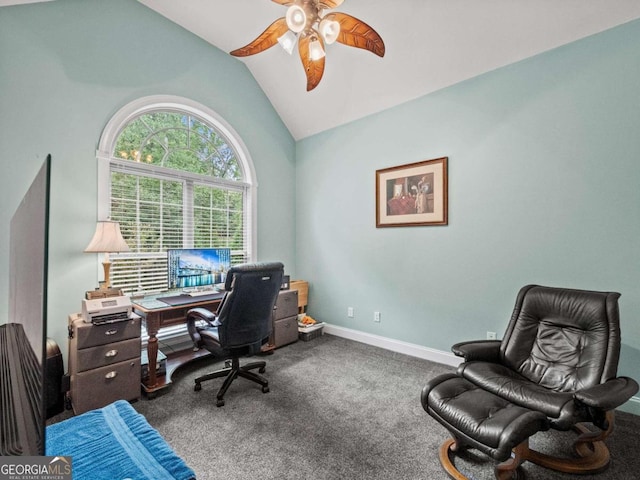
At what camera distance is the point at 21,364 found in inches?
23.2

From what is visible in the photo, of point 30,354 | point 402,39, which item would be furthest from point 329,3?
point 30,354

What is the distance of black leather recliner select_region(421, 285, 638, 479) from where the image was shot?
1400 mm

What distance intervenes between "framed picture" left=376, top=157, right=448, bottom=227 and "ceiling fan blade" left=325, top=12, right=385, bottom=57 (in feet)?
4.66

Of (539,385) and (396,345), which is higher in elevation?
(539,385)

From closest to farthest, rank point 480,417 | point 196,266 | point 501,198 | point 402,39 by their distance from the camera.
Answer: point 480,417, point 501,198, point 402,39, point 196,266

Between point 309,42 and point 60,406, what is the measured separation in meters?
3.24

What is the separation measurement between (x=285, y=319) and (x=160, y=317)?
1479 mm

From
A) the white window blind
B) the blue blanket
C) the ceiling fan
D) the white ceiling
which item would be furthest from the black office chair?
the white ceiling

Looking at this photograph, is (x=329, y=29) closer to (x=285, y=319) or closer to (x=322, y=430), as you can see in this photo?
(x=322, y=430)

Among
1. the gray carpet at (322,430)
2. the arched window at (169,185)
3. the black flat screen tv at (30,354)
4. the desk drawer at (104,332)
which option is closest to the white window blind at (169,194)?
the arched window at (169,185)

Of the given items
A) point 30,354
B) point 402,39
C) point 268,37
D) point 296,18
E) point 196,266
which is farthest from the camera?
point 196,266

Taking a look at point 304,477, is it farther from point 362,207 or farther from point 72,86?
point 72,86

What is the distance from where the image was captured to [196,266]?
9.73ft

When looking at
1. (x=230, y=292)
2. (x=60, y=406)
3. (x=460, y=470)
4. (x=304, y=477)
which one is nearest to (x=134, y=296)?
(x=60, y=406)
